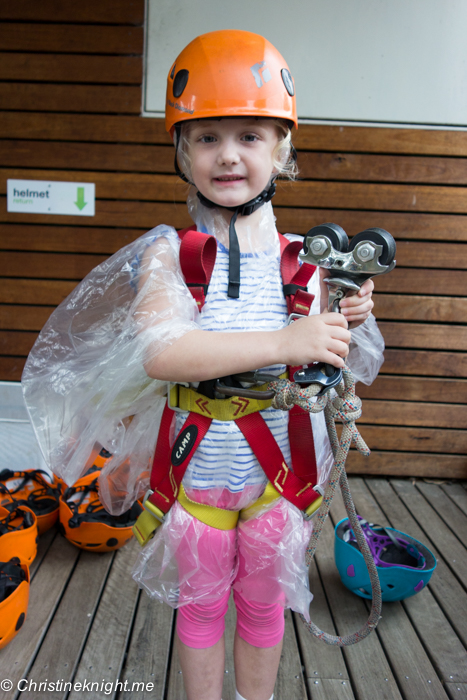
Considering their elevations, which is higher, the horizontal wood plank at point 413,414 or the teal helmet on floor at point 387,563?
the horizontal wood plank at point 413,414

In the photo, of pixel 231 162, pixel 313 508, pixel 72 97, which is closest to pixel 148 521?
pixel 313 508

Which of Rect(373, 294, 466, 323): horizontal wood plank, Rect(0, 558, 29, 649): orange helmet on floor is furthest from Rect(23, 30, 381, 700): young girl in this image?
Rect(373, 294, 466, 323): horizontal wood plank

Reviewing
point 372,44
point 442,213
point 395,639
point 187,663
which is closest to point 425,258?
point 442,213

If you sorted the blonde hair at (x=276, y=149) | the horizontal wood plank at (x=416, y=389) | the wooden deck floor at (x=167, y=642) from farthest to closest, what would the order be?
the horizontal wood plank at (x=416, y=389)
the wooden deck floor at (x=167, y=642)
the blonde hair at (x=276, y=149)

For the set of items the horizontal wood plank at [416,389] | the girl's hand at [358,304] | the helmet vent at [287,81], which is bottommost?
the horizontal wood plank at [416,389]

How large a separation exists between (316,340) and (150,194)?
191 centimetres

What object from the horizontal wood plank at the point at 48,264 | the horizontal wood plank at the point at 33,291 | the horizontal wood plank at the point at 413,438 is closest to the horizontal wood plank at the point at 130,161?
the horizontal wood plank at the point at 48,264

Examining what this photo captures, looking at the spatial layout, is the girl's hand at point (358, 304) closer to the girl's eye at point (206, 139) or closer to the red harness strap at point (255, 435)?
the red harness strap at point (255, 435)

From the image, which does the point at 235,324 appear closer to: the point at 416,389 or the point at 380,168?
the point at 380,168

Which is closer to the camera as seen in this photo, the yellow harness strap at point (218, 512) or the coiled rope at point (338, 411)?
the coiled rope at point (338, 411)

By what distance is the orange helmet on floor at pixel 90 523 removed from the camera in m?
2.02

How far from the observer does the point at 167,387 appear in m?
→ 1.27

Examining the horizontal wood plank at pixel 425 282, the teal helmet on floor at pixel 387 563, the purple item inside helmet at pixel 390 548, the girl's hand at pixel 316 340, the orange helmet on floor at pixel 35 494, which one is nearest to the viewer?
the girl's hand at pixel 316 340

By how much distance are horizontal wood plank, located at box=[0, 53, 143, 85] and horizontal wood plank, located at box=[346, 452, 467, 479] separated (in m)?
2.30
